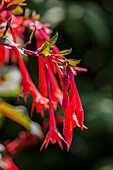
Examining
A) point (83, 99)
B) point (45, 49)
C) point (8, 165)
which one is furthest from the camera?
point (83, 99)

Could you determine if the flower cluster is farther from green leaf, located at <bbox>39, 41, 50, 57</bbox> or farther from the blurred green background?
the blurred green background

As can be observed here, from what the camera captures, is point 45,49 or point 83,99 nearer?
point 45,49

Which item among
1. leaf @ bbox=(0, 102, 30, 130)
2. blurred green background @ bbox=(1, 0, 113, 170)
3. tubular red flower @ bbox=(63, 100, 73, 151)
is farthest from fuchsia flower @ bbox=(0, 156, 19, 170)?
blurred green background @ bbox=(1, 0, 113, 170)

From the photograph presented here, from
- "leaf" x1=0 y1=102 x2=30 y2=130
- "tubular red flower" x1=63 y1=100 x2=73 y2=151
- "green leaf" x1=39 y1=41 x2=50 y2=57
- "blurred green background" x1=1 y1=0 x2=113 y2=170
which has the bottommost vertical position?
"blurred green background" x1=1 y1=0 x2=113 y2=170

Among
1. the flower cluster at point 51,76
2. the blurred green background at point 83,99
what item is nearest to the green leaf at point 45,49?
the flower cluster at point 51,76

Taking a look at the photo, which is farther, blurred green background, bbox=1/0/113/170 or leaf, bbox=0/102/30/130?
blurred green background, bbox=1/0/113/170

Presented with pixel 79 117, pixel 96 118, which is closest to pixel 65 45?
pixel 96 118

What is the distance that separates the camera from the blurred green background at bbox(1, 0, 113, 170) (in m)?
1.95

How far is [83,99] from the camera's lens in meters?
2.01

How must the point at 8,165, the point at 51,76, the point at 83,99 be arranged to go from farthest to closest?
1. the point at 83,99
2. the point at 8,165
3. the point at 51,76

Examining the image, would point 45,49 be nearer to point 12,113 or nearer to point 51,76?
point 51,76

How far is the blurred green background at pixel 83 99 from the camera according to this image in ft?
6.39

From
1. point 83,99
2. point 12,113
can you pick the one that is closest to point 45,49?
point 12,113

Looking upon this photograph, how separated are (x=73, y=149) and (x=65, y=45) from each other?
0.76m
